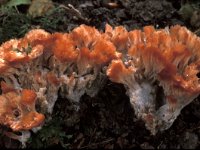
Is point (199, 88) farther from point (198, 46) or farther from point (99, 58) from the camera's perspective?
point (99, 58)

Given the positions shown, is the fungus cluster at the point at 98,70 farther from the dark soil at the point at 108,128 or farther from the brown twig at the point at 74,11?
the brown twig at the point at 74,11

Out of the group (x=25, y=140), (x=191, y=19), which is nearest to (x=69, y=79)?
(x=25, y=140)

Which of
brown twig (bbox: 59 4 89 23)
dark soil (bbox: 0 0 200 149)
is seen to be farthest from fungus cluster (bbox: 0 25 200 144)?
brown twig (bbox: 59 4 89 23)

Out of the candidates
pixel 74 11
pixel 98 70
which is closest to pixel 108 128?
pixel 98 70

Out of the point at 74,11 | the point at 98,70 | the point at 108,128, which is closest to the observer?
the point at 98,70

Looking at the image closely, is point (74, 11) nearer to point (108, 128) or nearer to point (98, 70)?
point (98, 70)

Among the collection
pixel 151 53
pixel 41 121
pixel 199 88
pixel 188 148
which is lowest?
pixel 188 148

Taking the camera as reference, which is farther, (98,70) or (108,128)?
(108,128)

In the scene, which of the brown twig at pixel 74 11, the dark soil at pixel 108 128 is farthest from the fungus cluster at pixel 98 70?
the brown twig at pixel 74 11
